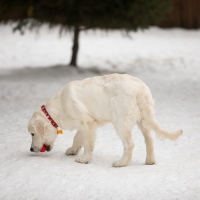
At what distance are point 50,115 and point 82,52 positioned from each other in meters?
10.8

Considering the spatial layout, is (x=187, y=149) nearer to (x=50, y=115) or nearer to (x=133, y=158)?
(x=133, y=158)

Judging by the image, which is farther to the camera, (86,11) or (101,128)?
(86,11)

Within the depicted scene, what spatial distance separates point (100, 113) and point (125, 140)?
18.4 inches

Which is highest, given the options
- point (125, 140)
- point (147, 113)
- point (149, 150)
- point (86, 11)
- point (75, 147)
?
point (86, 11)

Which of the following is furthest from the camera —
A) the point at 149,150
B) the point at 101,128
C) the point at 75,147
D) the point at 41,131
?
the point at 101,128

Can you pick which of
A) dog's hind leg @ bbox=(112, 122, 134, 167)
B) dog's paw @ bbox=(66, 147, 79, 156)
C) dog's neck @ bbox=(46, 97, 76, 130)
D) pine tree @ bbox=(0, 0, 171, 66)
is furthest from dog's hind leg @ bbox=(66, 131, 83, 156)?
pine tree @ bbox=(0, 0, 171, 66)

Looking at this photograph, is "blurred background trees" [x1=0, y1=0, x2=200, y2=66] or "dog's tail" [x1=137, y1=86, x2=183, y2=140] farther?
"blurred background trees" [x1=0, y1=0, x2=200, y2=66]

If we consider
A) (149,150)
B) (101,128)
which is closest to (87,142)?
(149,150)

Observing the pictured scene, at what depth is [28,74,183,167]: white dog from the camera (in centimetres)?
539

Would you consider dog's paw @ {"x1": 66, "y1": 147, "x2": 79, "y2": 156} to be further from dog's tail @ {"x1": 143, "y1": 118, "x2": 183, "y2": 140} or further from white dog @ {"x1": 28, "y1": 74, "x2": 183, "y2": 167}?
dog's tail @ {"x1": 143, "y1": 118, "x2": 183, "y2": 140}

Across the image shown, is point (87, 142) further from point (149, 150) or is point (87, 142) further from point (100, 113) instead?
point (149, 150)

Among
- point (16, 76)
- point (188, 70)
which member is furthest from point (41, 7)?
point (188, 70)

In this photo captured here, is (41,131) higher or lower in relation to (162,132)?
lower

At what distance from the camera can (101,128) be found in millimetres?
7480
